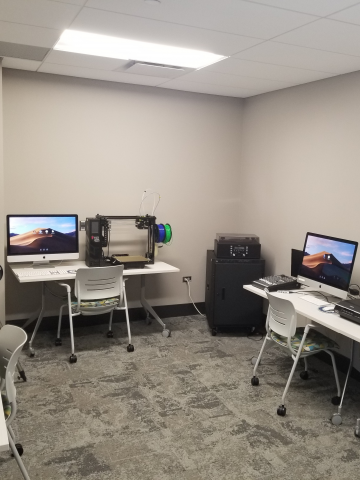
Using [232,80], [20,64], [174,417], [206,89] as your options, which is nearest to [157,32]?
[232,80]

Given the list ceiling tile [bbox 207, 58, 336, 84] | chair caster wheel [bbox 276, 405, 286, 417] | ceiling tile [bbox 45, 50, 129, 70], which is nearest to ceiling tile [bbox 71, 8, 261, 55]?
ceiling tile [bbox 207, 58, 336, 84]

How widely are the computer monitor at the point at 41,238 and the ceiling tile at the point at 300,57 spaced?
225 centimetres

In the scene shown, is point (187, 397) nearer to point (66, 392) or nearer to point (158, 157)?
point (66, 392)

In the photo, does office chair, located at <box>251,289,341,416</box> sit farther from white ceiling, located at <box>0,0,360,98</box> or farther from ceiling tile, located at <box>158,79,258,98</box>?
ceiling tile, located at <box>158,79,258,98</box>

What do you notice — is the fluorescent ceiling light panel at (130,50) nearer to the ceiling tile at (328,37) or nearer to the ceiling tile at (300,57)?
the ceiling tile at (300,57)

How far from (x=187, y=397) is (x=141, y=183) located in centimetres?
248

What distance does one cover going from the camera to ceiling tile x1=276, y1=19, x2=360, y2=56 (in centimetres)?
267

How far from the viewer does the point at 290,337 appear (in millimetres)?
3305

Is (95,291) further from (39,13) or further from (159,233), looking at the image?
(39,13)

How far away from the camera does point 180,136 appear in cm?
518

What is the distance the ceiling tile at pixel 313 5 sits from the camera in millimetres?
2303

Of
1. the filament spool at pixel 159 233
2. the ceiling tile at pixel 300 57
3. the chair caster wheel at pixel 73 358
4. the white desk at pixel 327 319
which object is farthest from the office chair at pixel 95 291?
the ceiling tile at pixel 300 57

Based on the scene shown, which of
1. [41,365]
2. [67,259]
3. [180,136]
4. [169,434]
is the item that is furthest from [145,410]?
[180,136]

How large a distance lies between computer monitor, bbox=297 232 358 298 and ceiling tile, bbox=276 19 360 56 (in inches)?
54.4
